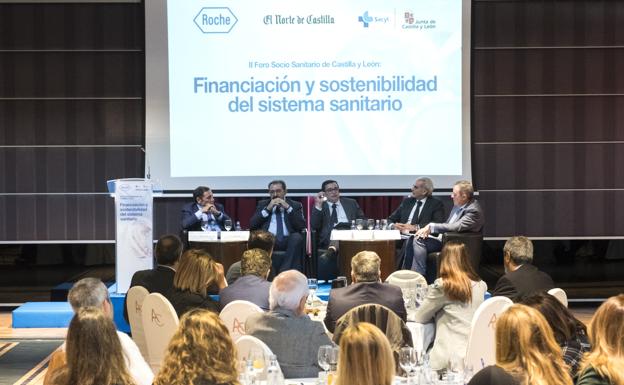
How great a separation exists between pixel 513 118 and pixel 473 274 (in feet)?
15.1

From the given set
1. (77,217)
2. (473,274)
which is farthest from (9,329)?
(473,274)

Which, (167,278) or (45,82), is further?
(45,82)

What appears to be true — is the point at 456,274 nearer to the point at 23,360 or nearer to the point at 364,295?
the point at 364,295

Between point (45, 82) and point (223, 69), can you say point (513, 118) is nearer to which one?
point (223, 69)

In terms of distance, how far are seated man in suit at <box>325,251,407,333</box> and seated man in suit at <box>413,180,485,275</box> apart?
367 cm

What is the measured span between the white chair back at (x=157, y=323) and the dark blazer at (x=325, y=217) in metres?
3.94

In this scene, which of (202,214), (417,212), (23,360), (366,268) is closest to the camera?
(366,268)

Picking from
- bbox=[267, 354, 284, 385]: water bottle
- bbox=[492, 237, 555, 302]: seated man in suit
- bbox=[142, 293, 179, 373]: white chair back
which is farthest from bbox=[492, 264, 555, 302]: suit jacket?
bbox=[267, 354, 284, 385]: water bottle

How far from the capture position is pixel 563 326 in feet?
11.6

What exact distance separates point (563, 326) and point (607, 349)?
433 millimetres

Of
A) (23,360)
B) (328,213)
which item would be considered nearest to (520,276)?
(328,213)

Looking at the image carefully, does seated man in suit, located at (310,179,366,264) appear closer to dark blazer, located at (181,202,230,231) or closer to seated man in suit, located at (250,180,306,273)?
seated man in suit, located at (250,180,306,273)

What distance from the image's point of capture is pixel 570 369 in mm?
3502

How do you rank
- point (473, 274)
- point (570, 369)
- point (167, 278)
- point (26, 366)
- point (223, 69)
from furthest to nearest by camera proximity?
point (223, 69), point (26, 366), point (167, 278), point (473, 274), point (570, 369)
